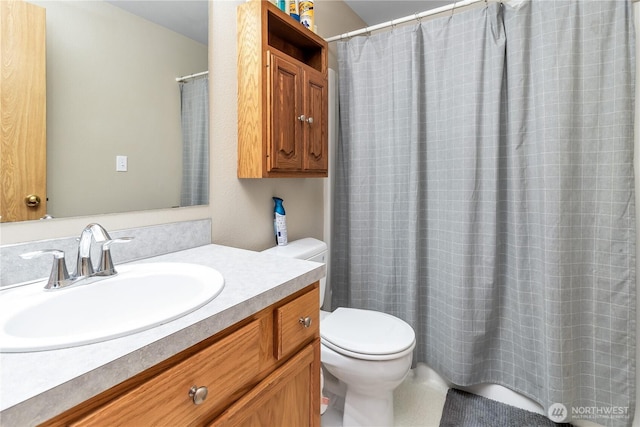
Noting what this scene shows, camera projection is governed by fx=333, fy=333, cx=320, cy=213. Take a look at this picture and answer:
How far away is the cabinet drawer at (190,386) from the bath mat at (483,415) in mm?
1229

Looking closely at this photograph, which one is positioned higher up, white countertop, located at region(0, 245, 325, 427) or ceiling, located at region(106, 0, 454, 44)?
ceiling, located at region(106, 0, 454, 44)

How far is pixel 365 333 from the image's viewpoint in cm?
138

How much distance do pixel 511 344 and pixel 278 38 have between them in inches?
71.0

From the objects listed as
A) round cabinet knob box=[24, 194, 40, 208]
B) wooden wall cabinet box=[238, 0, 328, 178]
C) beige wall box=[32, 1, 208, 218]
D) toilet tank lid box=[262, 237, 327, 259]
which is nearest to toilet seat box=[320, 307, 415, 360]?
toilet tank lid box=[262, 237, 327, 259]

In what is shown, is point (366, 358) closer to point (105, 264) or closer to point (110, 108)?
point (105, 264)

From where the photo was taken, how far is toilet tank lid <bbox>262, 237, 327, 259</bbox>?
4.82ft

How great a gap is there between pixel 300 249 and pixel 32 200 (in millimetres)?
964

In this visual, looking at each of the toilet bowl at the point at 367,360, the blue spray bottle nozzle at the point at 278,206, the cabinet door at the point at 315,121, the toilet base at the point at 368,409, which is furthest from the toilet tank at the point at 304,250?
the toilet base at the point at 368,409

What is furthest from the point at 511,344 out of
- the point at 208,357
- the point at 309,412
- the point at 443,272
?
the point at 208,357

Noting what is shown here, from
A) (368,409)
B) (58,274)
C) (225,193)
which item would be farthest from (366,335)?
(58,274)

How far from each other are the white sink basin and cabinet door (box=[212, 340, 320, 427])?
0.79ft

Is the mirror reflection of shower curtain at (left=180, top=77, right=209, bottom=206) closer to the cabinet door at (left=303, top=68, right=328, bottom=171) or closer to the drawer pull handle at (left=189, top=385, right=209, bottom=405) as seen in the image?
the cabinet door at (left=303, top=68, right=328, bottom=171)

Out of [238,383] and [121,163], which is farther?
[121,163]

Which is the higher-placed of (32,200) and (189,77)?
(189,77)
